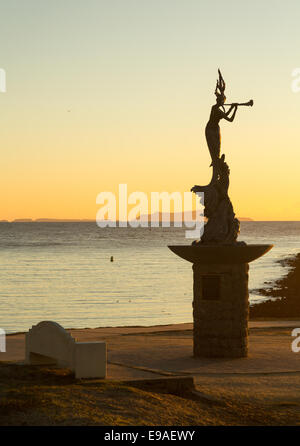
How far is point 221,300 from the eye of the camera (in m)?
18.8

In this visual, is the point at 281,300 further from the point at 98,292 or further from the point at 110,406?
the point at 110,406

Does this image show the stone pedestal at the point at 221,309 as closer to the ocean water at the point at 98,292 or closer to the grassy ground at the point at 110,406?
the grassy ground at the point at 110,406

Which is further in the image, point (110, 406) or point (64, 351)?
point (64, 351)

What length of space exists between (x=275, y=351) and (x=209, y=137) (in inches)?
225

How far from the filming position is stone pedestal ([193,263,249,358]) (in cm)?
1877

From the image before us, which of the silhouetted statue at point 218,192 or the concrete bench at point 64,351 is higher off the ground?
the silhouetted statue at point 218,192

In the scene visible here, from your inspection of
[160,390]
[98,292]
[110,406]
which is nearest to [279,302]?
[98,292]

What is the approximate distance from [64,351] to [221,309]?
17.1ft

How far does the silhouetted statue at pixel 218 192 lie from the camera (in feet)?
62.8

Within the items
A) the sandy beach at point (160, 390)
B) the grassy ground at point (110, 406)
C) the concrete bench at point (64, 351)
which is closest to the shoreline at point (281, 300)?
the sandy beach at point (160, 390)

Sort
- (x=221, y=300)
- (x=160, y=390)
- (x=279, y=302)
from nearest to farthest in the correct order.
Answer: (x=160, y=390) → (x=221, y=300) → (x=279, y=302)

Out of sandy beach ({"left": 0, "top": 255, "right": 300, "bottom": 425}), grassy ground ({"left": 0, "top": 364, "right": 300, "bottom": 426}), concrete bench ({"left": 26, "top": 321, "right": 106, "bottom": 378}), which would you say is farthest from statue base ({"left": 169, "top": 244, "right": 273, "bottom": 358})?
concrete bench ({"left": 26, "top": 321, "right": 106, "bottom": 378})

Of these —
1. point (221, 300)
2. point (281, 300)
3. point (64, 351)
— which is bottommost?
point (281, 300)

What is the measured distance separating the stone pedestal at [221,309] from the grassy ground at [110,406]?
176 inches
